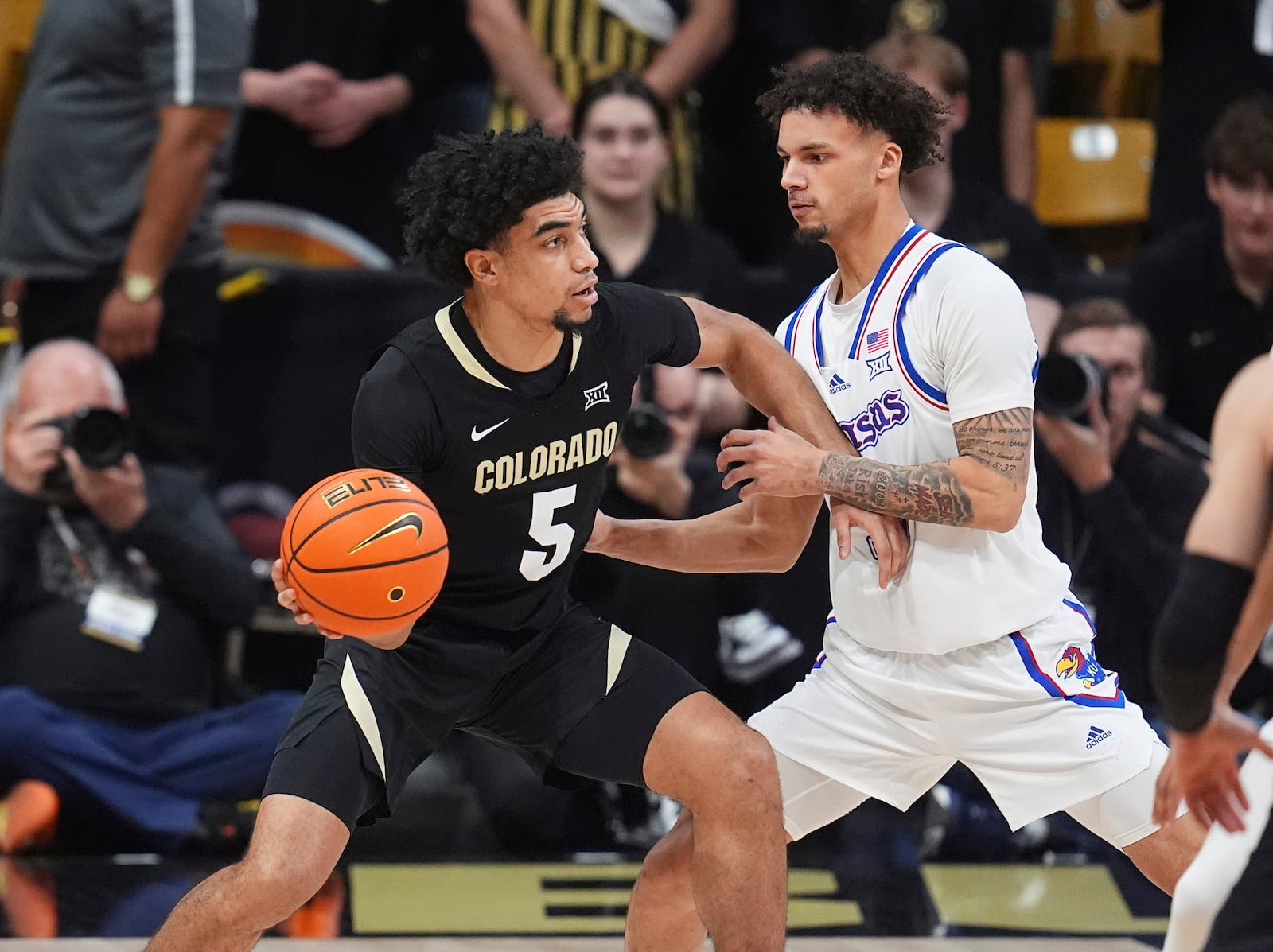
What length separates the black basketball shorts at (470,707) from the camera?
155 inches

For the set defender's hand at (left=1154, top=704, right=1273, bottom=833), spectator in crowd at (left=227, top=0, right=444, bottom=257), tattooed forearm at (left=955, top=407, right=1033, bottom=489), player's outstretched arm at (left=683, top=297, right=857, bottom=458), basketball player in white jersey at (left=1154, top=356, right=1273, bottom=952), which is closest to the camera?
basketball player in white jersey at (left=1154, top=356, right=1273, bottom=952)

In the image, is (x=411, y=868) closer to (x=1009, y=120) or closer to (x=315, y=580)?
(x=315, y=580)

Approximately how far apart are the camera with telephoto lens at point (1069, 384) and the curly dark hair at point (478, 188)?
89.2 inches

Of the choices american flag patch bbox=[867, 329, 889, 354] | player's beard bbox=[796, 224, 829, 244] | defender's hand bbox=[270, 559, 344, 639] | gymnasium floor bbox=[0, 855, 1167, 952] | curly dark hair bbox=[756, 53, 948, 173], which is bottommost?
gymnasium floor bbox=[0, 855, 1167, 952]

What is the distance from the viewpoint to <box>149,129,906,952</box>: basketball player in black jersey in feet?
13.1

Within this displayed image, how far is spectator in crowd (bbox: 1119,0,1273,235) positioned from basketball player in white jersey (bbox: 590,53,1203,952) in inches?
135

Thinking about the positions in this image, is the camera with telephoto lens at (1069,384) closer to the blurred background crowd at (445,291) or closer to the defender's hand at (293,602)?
the blurred background crowd at (445,291)

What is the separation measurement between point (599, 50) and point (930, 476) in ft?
12.5

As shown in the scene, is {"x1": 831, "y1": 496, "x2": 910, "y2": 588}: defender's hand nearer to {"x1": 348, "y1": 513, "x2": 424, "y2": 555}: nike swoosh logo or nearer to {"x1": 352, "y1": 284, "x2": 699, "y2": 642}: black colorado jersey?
{"x1": 352, "y1": 284, "x2": 699, "y2": 642}: black colorado jersey

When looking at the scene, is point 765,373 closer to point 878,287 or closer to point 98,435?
point 878,287

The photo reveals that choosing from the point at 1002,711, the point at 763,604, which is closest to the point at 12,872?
the point at 763,604

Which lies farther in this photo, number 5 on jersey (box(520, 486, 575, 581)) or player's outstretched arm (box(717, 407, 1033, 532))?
number 5 on jersey (box(520, 486, 575, 581))

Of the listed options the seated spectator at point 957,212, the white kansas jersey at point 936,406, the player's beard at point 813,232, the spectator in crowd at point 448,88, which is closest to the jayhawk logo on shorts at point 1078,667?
the white kansas jersey at point 936,406

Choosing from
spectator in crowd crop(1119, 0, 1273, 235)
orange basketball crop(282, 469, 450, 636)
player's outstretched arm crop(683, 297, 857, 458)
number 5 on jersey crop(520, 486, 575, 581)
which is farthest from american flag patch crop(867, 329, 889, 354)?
spectator in crowd crop(1119, 0, 1273, 235)
